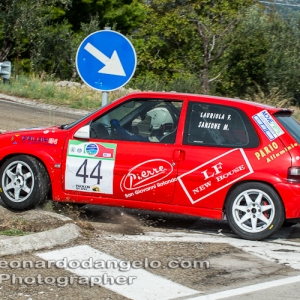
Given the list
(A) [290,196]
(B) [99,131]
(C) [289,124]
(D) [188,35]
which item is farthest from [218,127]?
(D) [188,35]

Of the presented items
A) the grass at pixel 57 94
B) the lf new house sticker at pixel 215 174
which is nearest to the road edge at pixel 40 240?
the lf new house sticker at pixel 215 174

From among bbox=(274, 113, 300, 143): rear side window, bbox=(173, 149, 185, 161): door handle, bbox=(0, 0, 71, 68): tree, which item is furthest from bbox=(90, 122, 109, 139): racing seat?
bbox=(0, 0, 71, 68): tree

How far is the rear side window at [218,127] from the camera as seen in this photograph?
310 inches

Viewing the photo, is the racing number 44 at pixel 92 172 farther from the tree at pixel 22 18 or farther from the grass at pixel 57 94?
the tree at pixel 22 18

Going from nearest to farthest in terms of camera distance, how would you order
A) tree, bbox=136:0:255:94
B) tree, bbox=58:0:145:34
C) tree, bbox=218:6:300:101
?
tree, bbox=218:6:300:101 → tree, bbox=136:0:255:94 → tree, bbox=58:0:145:34

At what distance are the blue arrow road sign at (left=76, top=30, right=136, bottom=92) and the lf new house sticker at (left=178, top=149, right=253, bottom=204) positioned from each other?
204 centimetres

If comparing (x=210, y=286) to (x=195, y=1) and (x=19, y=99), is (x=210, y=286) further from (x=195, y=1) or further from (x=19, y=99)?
(x=195, y=1)

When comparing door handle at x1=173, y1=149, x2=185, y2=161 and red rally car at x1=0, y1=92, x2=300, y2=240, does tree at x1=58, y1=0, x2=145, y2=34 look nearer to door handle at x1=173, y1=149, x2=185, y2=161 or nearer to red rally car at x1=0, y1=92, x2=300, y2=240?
red rally car at x1=0, y1=92, x2=300, y2=240

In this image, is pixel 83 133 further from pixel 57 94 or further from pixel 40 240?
pixel 57 94

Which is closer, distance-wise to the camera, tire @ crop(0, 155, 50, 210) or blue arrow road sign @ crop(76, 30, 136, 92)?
tire @ crop(0, 155, 50, 210)

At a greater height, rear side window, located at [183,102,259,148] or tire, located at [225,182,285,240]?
rear side window, located at [183,102,259,148]

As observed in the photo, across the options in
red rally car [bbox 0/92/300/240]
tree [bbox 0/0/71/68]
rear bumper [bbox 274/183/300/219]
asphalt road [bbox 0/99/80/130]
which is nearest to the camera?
rear bumper [bbox 274/183/300/219]

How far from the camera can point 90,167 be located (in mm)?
8117

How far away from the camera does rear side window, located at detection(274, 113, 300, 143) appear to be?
7.91 m
